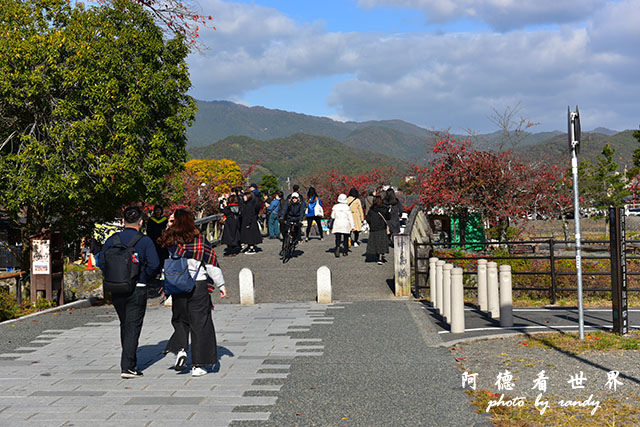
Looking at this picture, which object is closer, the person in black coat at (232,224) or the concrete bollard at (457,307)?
the concrete bollard at (457,307)

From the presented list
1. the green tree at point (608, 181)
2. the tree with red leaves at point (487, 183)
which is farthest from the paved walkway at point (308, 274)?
the green tree at point (608, 181)

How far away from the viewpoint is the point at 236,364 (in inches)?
324

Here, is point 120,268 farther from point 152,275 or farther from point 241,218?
point 241,218

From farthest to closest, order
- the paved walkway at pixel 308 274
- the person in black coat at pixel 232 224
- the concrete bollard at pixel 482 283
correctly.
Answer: the person in black coat at pixel 232 224 → the paved walkway at pixel 308 274 → the concrete bollard at pixel 482 283

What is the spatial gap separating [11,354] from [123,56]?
7.29m

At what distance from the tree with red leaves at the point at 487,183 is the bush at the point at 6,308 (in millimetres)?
13370

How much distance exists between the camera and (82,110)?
13656 millimetres

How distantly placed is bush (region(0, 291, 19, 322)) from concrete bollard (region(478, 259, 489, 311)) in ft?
28.8

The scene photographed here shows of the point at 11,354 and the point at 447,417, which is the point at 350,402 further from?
the point at 11,354

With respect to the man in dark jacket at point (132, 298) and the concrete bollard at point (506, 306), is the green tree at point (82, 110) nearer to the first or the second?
the man in dark jacket at point (132, 298)

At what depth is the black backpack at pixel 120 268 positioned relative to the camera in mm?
7301

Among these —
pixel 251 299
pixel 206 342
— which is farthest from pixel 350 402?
pixel 251 299

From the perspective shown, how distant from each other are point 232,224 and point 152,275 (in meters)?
13.0

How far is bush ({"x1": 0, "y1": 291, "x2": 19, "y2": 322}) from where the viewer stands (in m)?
12.4
